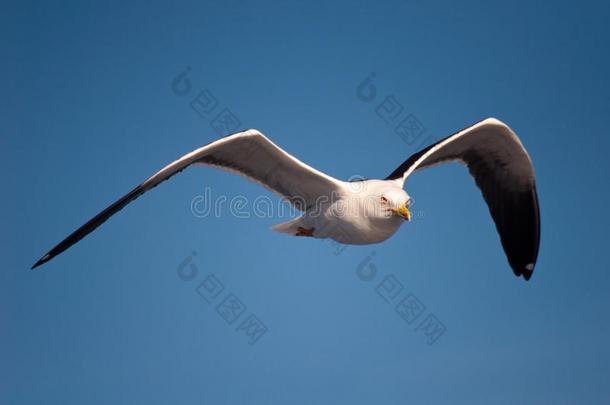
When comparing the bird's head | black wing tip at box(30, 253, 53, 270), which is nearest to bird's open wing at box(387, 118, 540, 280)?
the bird's head

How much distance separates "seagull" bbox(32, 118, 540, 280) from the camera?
22.2ft

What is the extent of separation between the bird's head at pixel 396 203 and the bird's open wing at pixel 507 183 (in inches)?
89.7

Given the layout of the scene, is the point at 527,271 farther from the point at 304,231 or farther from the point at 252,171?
the point at 252,171

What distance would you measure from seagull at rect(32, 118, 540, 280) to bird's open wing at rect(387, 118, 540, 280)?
1 centimetres

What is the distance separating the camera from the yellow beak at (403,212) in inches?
260

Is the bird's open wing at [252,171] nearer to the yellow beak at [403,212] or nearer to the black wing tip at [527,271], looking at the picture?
the yellow beak at [403,212]

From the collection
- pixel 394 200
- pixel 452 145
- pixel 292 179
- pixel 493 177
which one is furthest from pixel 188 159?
pixel 493 177

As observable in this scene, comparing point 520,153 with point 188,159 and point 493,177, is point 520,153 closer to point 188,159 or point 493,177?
point 493,177

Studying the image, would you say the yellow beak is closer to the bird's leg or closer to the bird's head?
the bird's head

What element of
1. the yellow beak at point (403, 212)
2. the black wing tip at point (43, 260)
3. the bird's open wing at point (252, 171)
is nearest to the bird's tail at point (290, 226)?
the bird's open wing at point (252, 171)

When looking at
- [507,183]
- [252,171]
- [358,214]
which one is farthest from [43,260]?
[507,183]

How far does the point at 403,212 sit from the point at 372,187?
579 mm

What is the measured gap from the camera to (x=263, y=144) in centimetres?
710

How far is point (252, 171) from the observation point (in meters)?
7.79
